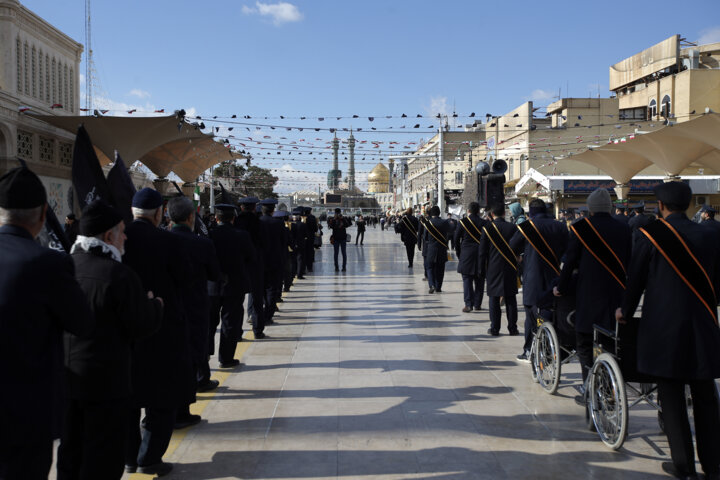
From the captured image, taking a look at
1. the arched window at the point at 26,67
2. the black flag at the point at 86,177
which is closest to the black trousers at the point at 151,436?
the black flag at the point at 86,177

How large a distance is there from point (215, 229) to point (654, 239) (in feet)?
14.5

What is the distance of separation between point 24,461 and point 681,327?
349 cm

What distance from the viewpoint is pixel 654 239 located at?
3863 mm

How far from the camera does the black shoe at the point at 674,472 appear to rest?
376cm

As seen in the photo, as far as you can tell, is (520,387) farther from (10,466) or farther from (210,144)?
(210,144)

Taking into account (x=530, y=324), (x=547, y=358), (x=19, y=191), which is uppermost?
(x=19, y=191)

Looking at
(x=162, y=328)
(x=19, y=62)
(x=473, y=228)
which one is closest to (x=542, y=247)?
(x=162, y=328)

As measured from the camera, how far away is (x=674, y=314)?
3779 mm

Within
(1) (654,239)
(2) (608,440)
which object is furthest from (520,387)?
(1) (654,239)

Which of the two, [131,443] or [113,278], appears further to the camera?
[131,443]

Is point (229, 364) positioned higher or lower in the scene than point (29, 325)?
lower

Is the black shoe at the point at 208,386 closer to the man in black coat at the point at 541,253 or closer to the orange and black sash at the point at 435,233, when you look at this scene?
→ the man in black coat at the point at 541,253

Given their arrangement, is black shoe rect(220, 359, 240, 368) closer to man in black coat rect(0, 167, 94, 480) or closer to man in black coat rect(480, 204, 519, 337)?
man in black coat rect(480, 204, 519, 337)

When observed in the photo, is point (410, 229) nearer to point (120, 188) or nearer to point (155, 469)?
point (120, 188)
